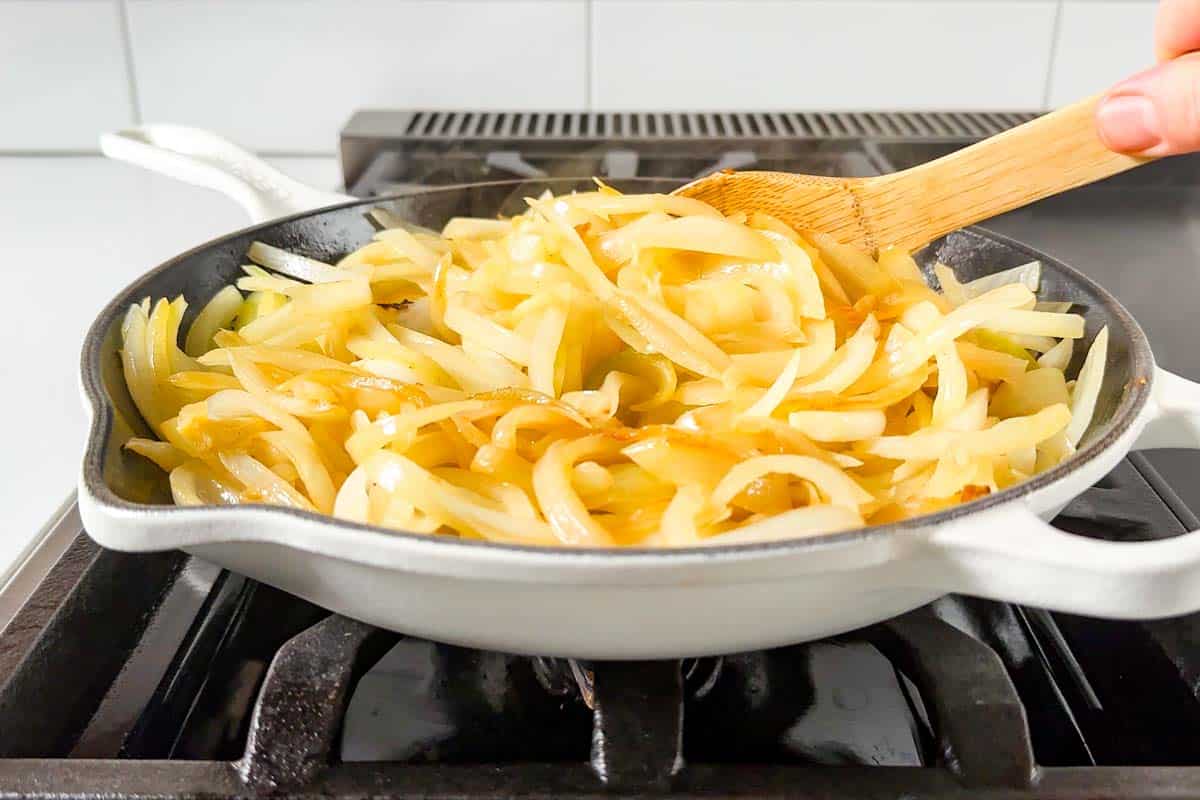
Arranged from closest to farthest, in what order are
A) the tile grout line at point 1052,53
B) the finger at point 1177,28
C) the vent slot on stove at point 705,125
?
the finger at point 1177,28 → the vent slot on stove at point 705,125 → the tile grout line at point 1052,53

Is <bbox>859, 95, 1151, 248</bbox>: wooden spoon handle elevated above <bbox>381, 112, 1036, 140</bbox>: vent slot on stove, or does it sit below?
above

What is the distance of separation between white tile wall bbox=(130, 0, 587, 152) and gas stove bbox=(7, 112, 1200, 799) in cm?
116

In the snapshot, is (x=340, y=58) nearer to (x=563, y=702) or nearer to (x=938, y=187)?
(x=938, y=187)

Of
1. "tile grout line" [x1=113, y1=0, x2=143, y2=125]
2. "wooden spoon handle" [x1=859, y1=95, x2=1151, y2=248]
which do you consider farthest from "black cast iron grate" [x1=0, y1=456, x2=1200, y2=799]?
"tile grout line" [x1=113, y1=0, x2=143, y2=125]

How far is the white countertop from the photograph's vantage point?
3.22ft

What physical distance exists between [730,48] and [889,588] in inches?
54.0

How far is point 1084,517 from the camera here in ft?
2.72

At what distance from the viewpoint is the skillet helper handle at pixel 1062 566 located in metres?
0.49

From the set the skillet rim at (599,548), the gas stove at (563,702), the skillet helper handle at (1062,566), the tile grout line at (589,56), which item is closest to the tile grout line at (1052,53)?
the tile grout line at (589,56)

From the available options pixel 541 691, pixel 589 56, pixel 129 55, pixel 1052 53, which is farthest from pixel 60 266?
pixel 1052 53

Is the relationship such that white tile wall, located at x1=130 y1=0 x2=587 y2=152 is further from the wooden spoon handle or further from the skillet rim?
the skillet rim

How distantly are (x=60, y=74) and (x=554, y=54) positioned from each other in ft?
2.71

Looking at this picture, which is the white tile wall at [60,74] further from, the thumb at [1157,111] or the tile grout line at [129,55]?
the thumb at [1157,111]

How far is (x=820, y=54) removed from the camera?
174cm
